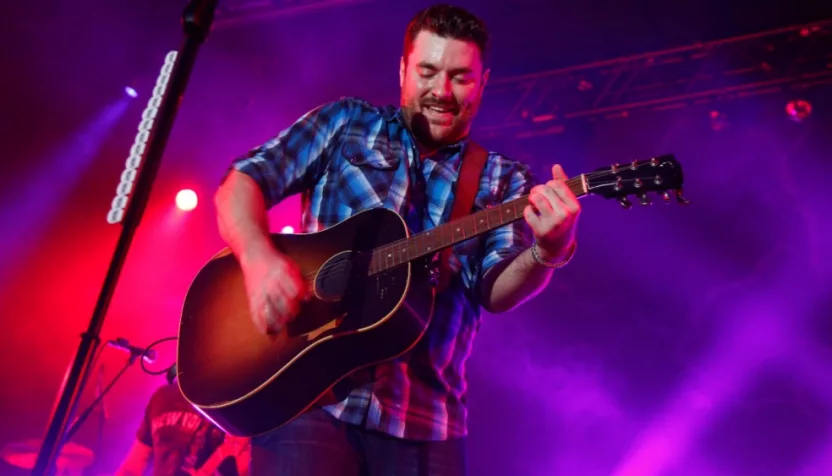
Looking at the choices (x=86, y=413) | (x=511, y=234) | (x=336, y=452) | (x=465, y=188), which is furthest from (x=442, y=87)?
(x=86, y=413)

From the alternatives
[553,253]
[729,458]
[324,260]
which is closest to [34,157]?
[324,260]

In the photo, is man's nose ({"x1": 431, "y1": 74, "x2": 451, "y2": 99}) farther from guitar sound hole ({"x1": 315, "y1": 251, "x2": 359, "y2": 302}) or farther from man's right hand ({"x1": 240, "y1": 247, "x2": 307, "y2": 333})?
man's right hand ({"x1": 240, "y1": 247, "x2": 307, "y2": 333})

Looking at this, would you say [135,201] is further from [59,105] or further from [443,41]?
[59,105]

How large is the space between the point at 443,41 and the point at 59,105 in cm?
599

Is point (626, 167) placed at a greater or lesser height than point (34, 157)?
lesser

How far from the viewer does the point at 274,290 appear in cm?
201

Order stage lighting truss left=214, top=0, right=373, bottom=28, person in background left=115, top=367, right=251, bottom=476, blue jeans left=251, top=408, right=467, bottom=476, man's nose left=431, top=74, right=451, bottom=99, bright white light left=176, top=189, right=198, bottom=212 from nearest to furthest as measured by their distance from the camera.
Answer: blue jeans left=251, top=408, right=467, bottom=476
man's nose left=431, top=74, right=451, bottom=99
person in background left=115, top=367, right=251, bottom=476
stage lighting truss left=214, top=0, right=373, bottom=28
bright white light left=176, top=189, right=198, bottom=212

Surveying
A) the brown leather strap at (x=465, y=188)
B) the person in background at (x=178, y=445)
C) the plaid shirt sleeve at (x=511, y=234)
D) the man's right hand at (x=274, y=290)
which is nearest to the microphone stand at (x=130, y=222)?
the man's right hand at (x=274, y=290)

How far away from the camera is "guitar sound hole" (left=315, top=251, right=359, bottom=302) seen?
2119 millimetres

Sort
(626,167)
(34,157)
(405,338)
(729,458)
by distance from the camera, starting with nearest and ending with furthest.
Answer: (405,338) → (626,167) → (729,458) → (34,157)

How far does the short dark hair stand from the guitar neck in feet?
2.74

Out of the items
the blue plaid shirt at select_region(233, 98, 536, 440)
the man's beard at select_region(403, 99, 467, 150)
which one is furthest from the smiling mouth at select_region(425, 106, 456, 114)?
the blue plaid shirt at select_region(233, 98, 536, 440)

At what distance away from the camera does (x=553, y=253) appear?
7.07 feet

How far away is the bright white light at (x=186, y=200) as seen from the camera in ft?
25.7
